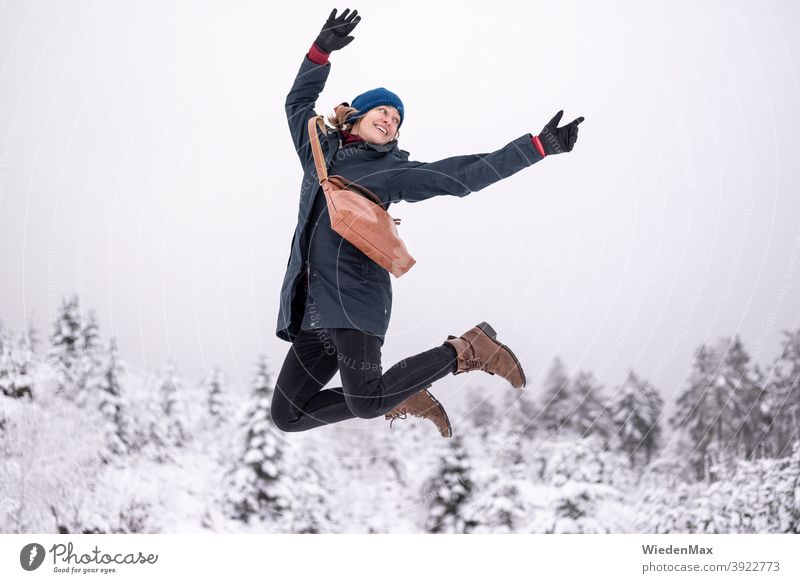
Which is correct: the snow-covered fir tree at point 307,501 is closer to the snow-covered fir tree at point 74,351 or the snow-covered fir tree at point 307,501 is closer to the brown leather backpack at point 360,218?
the snow-covered fir tree at point 74,351

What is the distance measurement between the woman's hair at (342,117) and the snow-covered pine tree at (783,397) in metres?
10.8

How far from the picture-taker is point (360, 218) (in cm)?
377

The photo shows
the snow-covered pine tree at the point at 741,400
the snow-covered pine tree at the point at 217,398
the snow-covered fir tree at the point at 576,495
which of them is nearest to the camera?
the snow-covered fir tree at the point at 576,495

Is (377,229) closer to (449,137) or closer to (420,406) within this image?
(420,406)

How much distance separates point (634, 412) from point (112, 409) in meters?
11.0

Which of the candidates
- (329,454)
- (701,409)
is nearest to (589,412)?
(701,409)

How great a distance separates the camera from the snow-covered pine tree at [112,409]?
14.6m

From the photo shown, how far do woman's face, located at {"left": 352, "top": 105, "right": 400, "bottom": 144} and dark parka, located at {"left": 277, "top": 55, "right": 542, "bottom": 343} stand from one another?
0.18 ft

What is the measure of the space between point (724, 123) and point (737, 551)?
9327mm

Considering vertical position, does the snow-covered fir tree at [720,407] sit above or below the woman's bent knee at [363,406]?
above

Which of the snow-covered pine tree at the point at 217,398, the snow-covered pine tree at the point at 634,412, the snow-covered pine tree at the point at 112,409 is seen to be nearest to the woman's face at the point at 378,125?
the snow-covered pine tree at the point at 634,412

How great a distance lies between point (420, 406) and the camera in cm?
452

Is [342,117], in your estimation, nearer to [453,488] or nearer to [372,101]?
[372,101]

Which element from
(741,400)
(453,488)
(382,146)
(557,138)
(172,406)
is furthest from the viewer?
(172,406)
